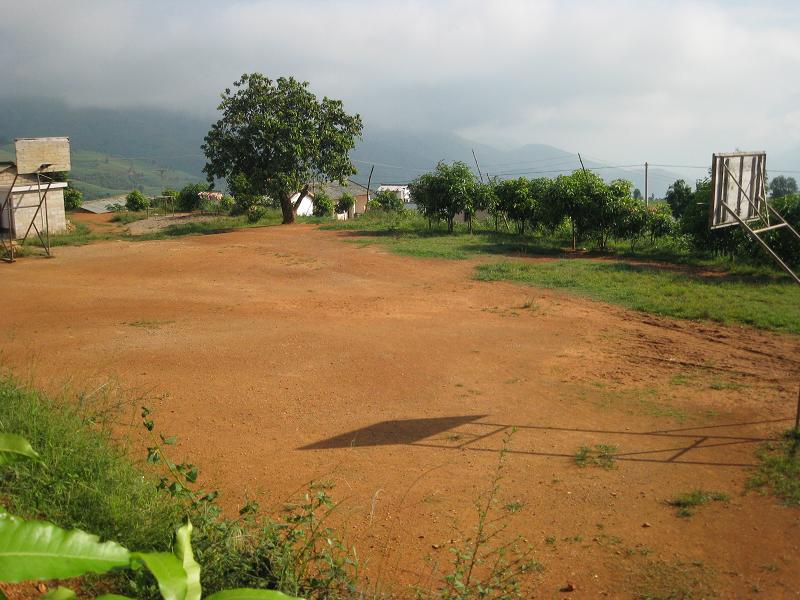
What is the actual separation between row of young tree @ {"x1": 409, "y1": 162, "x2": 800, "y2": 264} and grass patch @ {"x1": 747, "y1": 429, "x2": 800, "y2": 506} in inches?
350

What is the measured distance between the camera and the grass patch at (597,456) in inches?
269

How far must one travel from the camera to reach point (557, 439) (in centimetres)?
746

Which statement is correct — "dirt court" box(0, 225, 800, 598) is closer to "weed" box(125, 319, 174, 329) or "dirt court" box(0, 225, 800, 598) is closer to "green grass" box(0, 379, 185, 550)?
"weed" box(125, 319, 174, 329)

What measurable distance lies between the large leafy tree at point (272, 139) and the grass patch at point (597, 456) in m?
A: 21.4

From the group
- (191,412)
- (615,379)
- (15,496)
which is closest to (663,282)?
(615,379)

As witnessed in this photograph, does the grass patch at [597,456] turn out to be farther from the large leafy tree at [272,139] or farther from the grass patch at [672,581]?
the large leafy tree at [272,139]

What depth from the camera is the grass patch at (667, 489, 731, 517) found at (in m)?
5.99

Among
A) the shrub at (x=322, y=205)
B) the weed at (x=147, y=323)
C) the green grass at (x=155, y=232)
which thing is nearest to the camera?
the weed at (x=147, y=323)

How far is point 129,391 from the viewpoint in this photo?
331 inches

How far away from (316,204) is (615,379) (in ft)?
107

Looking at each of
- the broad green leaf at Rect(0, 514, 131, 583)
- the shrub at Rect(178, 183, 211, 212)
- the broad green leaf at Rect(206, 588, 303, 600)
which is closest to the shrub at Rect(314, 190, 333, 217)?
the shrub at Rect(178, 183, 211, 212)

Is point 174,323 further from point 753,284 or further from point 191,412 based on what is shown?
point 753,284

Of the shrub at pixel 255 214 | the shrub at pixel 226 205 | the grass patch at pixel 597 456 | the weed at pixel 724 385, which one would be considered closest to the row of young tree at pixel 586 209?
the weed at pixel 724 385

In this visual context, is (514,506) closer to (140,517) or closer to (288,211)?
(140,517)
